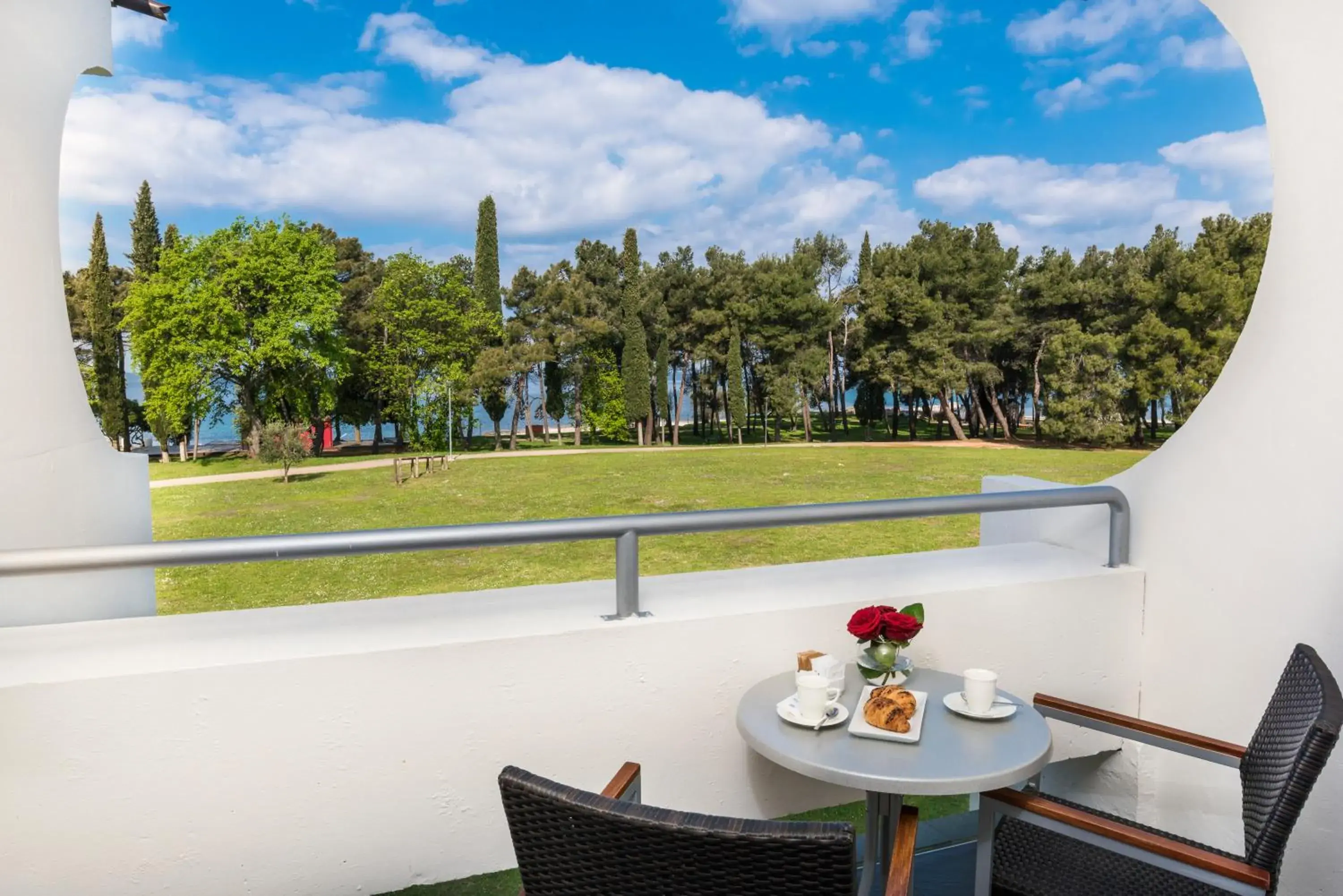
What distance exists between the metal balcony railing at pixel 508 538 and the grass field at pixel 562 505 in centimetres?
1982

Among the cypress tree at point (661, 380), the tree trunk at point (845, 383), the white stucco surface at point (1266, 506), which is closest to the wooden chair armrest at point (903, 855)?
the white stucco surface at point (1266, 506)

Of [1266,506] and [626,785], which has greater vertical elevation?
[1266,506]

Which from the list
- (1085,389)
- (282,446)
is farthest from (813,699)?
(1085,389)

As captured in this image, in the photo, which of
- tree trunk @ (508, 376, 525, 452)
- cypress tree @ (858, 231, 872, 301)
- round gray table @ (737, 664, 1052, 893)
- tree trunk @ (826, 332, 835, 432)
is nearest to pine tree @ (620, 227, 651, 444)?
tree trunk @ (508, 376, 525, 452)

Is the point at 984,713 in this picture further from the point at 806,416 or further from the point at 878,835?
the point at 806,416

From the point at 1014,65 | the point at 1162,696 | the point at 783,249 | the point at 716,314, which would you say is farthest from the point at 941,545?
the point at 1014,65

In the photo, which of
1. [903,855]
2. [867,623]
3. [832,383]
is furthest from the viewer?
[832,383]

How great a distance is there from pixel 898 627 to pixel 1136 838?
55 centimetres

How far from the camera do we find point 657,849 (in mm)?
1052

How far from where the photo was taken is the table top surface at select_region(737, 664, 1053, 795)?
1.53 m

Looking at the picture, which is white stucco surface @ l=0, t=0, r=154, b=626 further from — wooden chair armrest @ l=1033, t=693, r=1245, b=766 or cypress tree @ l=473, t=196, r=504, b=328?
cypress tree @ l=473, t=196, r=504, b=328

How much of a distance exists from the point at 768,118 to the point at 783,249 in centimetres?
1515

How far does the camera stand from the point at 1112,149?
43812 millimetres

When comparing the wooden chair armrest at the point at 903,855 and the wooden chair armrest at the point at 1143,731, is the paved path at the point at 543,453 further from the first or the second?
the wooden chair armrest at the point at 903,855
